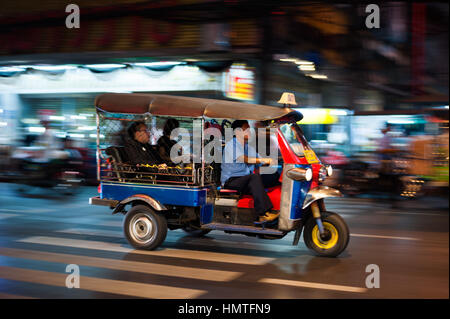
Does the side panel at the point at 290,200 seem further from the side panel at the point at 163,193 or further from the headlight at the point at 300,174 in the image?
the side panel at the point at 163,193

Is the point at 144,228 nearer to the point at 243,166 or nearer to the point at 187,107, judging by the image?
the point at 243,166

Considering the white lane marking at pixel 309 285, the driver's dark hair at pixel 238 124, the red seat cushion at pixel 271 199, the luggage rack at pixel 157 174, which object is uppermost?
the driver's dark hair at pixel 238 124

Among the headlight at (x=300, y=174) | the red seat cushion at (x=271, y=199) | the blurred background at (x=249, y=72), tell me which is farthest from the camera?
the blurred background at (x=249, y=72)

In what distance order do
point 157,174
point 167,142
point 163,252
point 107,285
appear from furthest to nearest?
point 167,142 → point 157,174 → point 163,252 → point 107,285

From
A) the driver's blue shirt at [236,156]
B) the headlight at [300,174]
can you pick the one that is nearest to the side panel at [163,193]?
the driver's blue shirt at [236,156]

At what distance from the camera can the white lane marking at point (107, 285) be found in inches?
227

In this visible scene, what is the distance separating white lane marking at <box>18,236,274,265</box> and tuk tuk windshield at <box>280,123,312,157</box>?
1.61m

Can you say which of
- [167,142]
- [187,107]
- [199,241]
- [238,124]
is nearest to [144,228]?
[199,241]

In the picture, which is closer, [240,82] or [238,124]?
[238,124]

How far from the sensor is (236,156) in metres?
8.07

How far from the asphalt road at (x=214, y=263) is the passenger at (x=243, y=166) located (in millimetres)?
889

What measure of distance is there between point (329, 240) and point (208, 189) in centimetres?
191

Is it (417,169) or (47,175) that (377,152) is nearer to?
(417,169)
